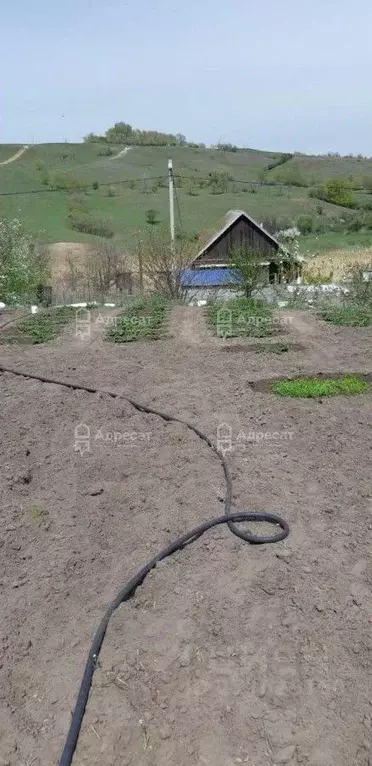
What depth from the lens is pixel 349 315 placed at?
939 centimetres

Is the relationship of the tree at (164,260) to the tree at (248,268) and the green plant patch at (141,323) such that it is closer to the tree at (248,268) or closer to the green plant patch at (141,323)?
the tree at (248,268)

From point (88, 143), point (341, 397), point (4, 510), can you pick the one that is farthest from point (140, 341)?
point (88, 143)

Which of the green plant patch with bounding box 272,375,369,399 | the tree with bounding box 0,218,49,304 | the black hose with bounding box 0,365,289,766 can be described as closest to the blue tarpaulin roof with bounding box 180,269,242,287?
the tree with bounding box 0,218,49,304

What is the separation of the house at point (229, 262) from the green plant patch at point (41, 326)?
3459mm

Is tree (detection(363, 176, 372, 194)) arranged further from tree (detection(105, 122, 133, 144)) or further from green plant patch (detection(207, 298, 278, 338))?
green plant patch (detection(207, 298, 278, 338))

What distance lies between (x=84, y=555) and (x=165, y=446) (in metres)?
1.42

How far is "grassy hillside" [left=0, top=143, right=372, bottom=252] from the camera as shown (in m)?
34.2

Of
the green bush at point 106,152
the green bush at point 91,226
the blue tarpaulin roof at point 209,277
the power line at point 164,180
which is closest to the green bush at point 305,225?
the power line at point 164,180

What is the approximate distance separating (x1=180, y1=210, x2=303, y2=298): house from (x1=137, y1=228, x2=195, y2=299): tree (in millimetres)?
198

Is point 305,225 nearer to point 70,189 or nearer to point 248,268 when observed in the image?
→ point 70,189

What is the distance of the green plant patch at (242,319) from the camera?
8430 mm

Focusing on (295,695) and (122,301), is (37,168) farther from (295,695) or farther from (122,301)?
(295,695)

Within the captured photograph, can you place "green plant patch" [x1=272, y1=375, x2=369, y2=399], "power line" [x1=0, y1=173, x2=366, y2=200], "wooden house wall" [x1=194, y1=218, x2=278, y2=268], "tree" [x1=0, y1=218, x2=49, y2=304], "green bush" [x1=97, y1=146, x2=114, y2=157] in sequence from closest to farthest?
1. "green plant patch" [x1=272, y1=375, x2=369, y2=399]
2. "tree" [x1=0, y1=218, x2=49, y2=304]
3. "wooden house wall" [x1=194, y1=218, x2=278, y2=268]
4. "power line" [x1=0, y1=173, x2=366, y2=200]
5. "green bush" [x1=97, y1=146, x2=114, y2=157]

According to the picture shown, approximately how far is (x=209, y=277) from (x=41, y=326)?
5482 millimetres
